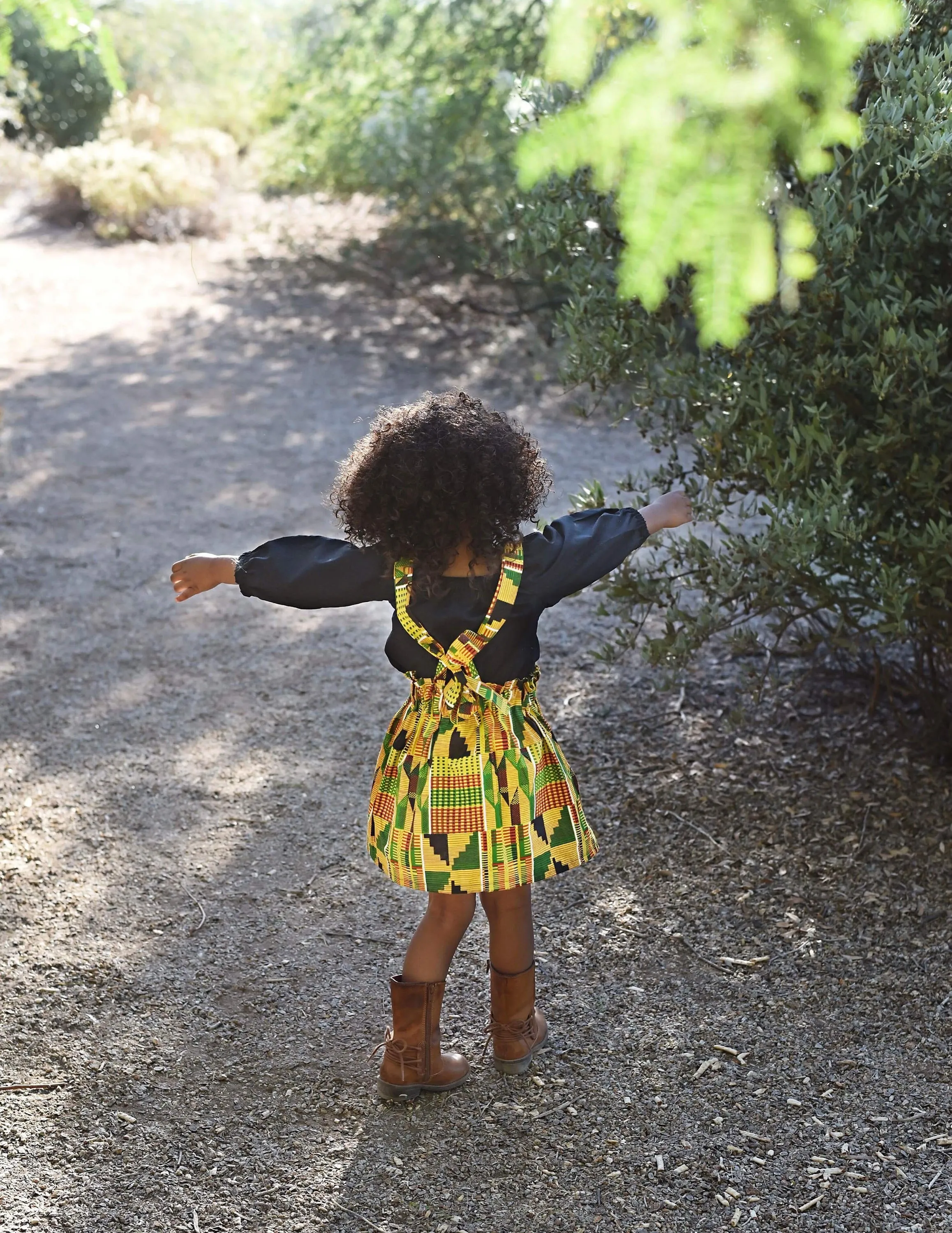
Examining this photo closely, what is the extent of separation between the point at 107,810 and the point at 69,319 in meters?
6.72

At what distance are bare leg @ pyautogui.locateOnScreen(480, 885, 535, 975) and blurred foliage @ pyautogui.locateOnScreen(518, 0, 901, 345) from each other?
1377 mm

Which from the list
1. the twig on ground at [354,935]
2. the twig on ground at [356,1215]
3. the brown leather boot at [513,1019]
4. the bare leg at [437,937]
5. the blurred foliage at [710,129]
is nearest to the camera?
the blurred foliage at [710,129]

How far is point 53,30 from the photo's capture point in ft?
8.96

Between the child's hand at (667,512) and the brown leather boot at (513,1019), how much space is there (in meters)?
0.94

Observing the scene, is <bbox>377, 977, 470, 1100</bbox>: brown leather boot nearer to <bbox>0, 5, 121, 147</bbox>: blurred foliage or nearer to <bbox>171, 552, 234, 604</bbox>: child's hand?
<bbox>171, 552, 234, 604</bbox>: child's hand

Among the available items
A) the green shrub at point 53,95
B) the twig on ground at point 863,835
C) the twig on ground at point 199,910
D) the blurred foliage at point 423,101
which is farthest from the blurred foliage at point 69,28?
the green shrub at point 53,95

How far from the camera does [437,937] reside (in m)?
2.43

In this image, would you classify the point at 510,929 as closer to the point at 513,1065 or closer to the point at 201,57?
the point at 513,1065

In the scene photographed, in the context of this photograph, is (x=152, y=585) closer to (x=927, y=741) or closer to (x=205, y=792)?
(x=205, y=792)

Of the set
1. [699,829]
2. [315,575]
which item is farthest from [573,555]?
[699,829]

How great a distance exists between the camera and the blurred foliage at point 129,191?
1150cm

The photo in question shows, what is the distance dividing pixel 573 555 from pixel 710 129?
100 centimetres

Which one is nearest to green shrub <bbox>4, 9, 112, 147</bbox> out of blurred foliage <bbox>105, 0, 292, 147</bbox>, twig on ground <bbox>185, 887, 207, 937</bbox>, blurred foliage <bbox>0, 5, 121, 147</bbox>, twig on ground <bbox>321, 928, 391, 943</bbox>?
blurred foliage <bbox>0, 5, 121, 147</bbox>

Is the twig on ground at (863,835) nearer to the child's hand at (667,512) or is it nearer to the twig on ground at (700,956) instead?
the twig on ground at (700,956)
